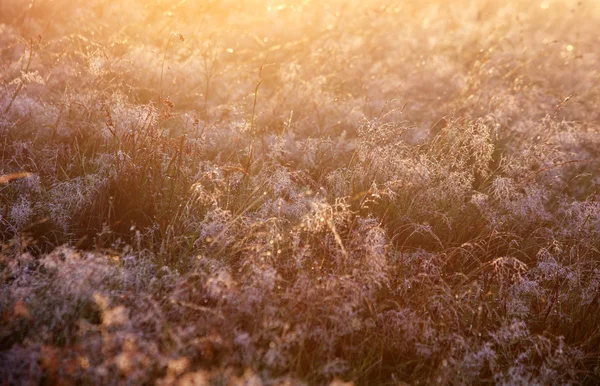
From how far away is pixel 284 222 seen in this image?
3.19 meters

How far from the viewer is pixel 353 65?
6.44 meters

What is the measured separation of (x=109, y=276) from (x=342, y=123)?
3480 millimetres

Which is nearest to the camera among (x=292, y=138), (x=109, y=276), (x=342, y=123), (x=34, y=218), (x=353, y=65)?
(x=109, y=276)

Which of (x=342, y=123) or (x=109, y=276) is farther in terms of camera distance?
(x=342, y=123)

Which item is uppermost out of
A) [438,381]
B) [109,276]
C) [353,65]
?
[353,65]

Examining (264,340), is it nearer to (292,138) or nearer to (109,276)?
(109,276)

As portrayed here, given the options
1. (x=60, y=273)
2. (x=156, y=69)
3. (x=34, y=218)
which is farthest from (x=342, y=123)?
(x=60, y=273)

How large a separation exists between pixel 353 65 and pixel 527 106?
7.67 ft

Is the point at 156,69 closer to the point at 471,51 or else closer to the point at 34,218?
the point at 34,218

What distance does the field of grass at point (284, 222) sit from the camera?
2.21 metres

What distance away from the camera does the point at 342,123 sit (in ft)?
17.4

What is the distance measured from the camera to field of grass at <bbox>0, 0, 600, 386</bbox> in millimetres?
2207

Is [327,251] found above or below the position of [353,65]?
below

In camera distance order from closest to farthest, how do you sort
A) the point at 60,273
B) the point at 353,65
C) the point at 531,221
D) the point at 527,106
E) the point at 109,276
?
1. the point at 60,273
2. the point at 109,276
3. the point at 531,221
4. the point at 527,106
5. the point at 353,65
